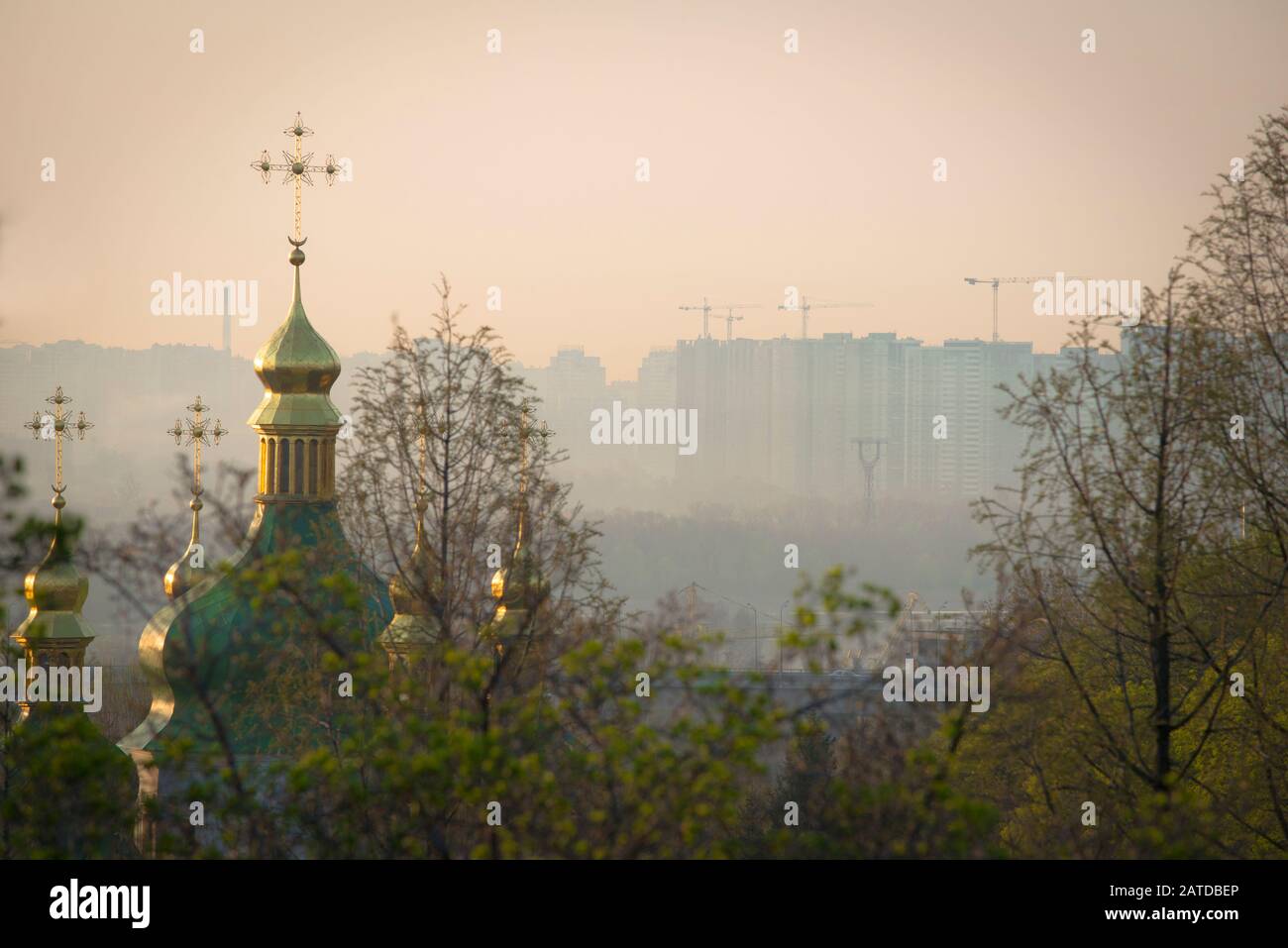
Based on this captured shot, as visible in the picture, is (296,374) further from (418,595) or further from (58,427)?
(418,595)

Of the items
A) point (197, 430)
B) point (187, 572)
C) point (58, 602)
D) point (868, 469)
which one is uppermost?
point (197, 430)

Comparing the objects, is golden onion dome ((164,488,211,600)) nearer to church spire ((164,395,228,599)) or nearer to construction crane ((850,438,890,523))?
church spire ((164,395,228,599))

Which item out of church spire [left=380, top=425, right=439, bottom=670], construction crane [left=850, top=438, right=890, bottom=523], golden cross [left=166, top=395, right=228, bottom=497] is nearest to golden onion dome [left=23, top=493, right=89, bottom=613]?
golden cross [left=166, top=395, right=228, bottom=497]

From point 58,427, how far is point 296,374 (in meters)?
4.07

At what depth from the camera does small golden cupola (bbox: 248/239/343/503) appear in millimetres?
29578

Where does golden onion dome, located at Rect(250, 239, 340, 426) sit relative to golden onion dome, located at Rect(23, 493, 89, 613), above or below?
above

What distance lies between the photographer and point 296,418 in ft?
97.4

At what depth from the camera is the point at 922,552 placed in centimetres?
4769

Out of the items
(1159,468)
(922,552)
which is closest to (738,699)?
(1159,468)

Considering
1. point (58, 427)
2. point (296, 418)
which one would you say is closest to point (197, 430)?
point (58, 427)

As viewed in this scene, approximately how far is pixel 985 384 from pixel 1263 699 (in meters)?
29.5

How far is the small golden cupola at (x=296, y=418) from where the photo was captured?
2958 cm

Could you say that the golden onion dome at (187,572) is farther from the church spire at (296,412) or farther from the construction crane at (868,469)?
the construction crane at (868,469)
